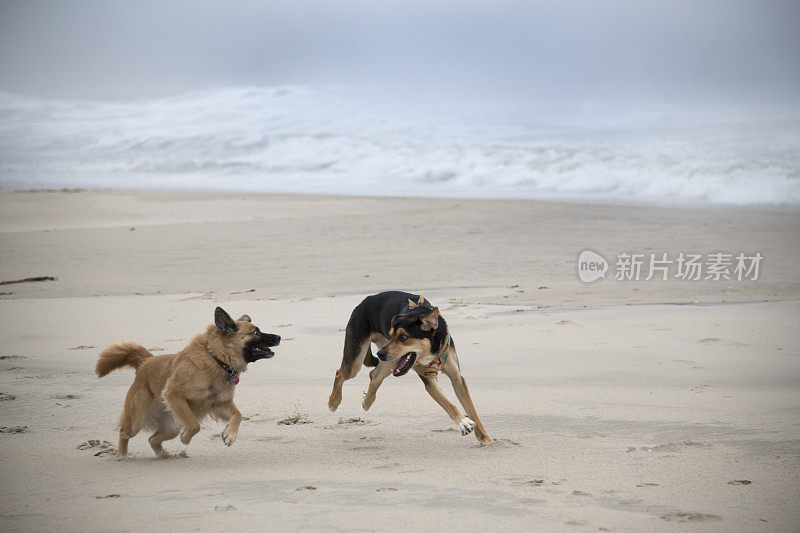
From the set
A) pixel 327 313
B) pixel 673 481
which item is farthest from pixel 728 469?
pixel 327 313

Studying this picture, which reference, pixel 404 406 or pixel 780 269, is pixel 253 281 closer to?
pixel 404 406

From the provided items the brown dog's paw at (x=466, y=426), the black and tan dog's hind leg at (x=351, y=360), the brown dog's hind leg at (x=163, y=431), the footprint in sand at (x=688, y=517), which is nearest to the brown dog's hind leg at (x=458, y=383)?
the brown dog's paw at (x=466, y=426)

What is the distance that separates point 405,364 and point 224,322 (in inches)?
49.4

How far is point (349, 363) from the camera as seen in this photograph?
646 cm

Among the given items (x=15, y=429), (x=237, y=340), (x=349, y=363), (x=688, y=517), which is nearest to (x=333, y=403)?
(x=349, y=363)

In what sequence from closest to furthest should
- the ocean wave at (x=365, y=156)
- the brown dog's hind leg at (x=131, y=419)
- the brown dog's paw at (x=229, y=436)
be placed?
the brown dog's paw at (x=229, y=436)
the brown dog's hind leg at (x=131, y=419)
the ocean wave at (x=365, y=156)

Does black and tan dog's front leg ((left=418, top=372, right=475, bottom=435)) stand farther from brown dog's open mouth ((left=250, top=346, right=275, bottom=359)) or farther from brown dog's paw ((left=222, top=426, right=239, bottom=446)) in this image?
brown dog's paw ((left=222, top=426, right=239, bottom=446))

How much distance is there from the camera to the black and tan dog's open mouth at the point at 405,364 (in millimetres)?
5426

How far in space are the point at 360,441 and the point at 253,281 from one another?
8349 millimetres

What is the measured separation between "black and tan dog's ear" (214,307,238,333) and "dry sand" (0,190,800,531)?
0.82 meters

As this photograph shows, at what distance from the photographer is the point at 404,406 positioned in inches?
258

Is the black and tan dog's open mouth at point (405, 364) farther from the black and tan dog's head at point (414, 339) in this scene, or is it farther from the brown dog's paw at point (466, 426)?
the brown dog's paw at point (466, 426)

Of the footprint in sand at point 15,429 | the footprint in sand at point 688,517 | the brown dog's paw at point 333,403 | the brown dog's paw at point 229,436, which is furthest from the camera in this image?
the brown dog's paw at point 333,403

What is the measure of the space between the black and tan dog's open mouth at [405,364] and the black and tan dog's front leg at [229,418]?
1091 millimetres
